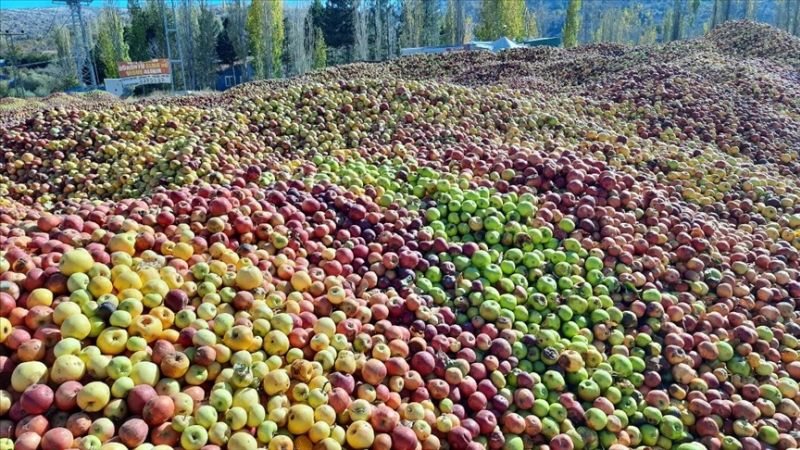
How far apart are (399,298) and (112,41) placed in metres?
38.8

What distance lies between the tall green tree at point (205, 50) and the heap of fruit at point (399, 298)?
33223 millimetres

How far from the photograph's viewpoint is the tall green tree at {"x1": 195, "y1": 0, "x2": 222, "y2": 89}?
36.4 m

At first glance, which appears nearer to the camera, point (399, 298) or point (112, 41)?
point (399, 298)

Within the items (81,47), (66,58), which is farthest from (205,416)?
(81,47)

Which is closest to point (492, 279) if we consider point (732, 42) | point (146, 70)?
point (732, 42)

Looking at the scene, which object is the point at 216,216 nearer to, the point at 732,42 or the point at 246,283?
the point at 246,283

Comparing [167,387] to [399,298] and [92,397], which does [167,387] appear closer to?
[92,397]

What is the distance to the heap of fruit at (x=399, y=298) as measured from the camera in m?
2.50

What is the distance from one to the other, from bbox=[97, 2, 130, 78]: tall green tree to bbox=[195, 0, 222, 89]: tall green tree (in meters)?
4.57

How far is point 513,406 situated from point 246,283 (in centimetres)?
175

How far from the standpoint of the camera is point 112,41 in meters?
34.8

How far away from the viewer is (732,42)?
1862cm

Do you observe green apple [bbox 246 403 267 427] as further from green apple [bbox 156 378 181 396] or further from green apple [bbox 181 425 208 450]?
green apple [bbox 156 378 181 396]

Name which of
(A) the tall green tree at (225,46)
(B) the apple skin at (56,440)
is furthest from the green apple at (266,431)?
(A) the tall green tree at (225,46)
